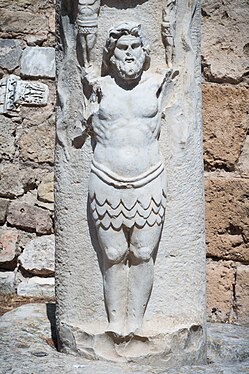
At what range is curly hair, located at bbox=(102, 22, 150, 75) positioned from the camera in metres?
3.18

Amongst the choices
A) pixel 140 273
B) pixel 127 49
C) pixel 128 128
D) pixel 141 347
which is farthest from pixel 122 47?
pixel 141 347

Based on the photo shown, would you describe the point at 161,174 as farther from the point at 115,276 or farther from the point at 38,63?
the point at 38,63

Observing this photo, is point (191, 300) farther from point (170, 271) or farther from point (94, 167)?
point (94, 167)

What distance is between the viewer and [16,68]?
5.18 meters

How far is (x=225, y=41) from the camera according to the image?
4332 millimetres

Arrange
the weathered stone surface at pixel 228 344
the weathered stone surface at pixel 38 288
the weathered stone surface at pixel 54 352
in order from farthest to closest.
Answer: the weathered stone surface at pixel 38 288, the weathered stone surface at pixel 228 344, the weathered stone surface at pixel 54 352

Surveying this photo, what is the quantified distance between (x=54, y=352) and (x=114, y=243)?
519 millimetres

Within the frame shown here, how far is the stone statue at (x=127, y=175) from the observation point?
3.15m

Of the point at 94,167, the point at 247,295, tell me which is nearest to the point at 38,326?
the point at 94,167

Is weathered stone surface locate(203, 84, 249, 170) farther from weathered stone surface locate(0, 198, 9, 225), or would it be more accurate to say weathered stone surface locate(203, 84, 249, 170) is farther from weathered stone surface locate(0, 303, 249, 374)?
weathered stone surface locate(0, 198, 9, 225)

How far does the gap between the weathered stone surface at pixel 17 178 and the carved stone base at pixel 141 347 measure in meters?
1.98

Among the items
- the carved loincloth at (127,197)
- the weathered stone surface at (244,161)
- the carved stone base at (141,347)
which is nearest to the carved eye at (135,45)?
the carved loincloth at (127,197)

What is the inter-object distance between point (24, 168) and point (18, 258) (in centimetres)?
55

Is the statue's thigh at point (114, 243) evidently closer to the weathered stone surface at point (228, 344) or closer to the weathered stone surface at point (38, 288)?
the weathered stone surface at point (228, 344)
